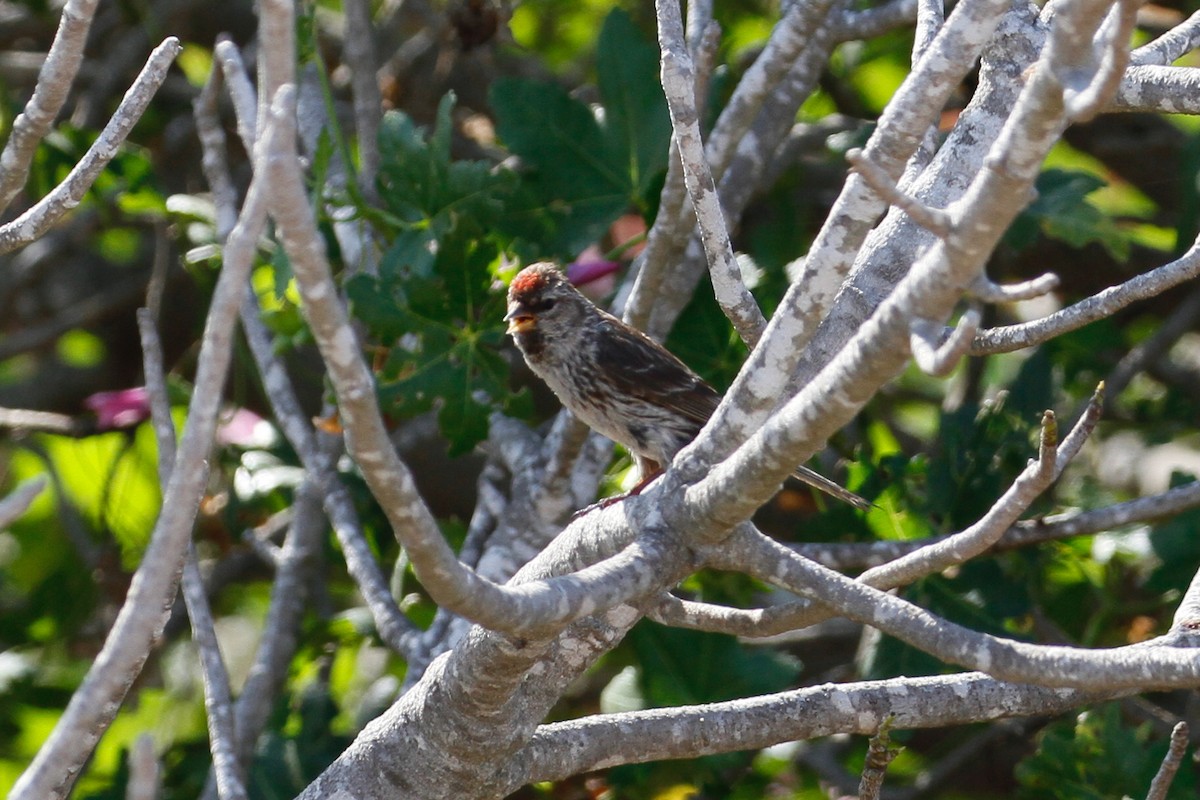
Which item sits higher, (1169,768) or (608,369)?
(608,369)

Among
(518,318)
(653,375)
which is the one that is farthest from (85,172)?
(653,375)

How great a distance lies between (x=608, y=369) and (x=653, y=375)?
0.42 ft

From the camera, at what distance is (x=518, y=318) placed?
12.2 feet

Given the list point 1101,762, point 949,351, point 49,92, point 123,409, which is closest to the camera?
point 949,351

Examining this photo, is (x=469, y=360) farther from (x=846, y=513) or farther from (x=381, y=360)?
(x=846, y=513)

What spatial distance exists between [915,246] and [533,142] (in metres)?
1.71

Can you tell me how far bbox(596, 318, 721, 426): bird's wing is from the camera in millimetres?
3701

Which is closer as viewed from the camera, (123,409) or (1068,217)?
(1068,217)

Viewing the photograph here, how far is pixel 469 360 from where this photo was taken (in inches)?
137

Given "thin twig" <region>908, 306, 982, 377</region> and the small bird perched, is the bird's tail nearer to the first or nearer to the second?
the small bird perched

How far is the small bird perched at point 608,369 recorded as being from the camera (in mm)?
3594

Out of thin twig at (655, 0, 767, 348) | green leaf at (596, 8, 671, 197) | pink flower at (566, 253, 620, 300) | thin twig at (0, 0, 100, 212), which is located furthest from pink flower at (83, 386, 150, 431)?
thin twig at (655, 0, 767, 348)

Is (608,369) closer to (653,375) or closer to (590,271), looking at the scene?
(653,375)

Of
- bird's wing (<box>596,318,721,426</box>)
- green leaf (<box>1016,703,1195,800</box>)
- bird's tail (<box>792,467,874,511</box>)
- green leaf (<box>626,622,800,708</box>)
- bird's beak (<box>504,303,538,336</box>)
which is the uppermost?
bird's beak (<box>504,303,538,336</box>)
